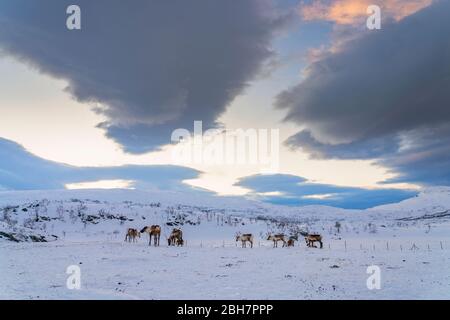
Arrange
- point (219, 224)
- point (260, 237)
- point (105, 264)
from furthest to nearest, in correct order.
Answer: point (219, 224), point (260, 237), point (105, 264)

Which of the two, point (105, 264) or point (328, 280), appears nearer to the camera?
point (328, 280)

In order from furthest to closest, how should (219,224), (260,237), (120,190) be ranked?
(120,190), (219,224), (260,237)

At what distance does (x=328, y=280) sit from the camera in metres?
19.3

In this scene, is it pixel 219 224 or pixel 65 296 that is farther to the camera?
pixel 219 224

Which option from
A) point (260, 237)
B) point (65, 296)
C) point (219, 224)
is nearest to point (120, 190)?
point (219, 224)

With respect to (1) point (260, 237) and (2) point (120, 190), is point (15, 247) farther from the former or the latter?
(2) point (120, 190)
